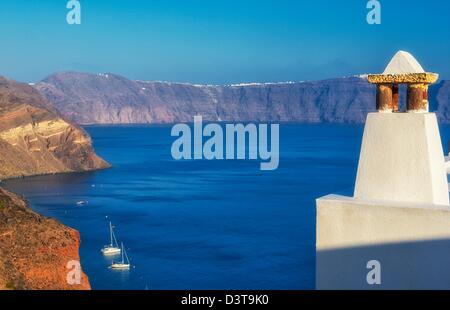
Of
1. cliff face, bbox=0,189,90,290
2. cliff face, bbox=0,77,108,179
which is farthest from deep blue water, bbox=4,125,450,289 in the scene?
cliff face, bbox=0,189,90,290

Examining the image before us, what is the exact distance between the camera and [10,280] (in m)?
24.5

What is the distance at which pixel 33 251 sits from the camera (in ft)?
90.3

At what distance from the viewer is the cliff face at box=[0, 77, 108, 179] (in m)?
111

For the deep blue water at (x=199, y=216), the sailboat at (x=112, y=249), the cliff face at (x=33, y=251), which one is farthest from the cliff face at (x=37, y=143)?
the cliff face at (x=33, y=251)

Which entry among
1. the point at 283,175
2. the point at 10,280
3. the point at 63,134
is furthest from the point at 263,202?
the point at 63,134

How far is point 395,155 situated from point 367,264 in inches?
59.9

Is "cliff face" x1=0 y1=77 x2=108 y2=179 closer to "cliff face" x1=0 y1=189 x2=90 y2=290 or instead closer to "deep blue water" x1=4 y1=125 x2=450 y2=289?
"deep blue water" x1=4 y1=125 x2=450 y2=289

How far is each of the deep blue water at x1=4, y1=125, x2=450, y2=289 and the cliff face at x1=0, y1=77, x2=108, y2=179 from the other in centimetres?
587

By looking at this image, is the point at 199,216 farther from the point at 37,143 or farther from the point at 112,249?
the point at 37,143

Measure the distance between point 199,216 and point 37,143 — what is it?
60.4 m

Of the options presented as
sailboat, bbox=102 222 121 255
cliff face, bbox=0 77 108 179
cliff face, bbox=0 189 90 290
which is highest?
cliff face, bbox=0 77 108 179

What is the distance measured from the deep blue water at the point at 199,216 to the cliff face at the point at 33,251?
10011mm

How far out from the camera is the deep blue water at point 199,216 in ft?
138
